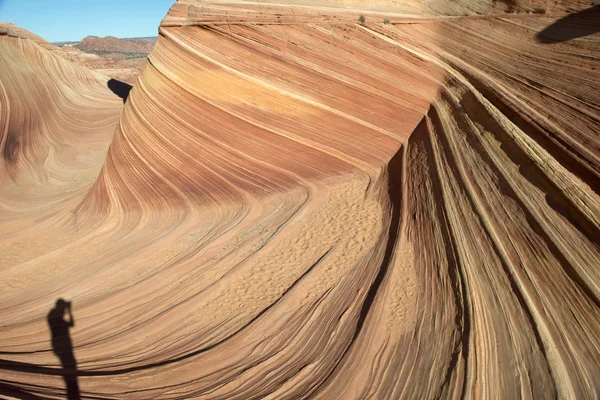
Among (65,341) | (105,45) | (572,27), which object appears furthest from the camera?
(105,45)

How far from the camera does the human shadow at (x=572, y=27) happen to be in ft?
13.9

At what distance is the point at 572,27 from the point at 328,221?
145 inches

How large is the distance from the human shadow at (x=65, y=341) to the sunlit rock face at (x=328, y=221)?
0.9 inches

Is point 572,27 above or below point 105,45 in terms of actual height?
above

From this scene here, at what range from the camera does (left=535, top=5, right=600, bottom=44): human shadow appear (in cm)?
425

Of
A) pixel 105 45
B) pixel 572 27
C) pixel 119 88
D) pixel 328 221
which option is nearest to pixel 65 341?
pixel 328 221

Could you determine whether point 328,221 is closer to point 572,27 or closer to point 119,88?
point 572,27

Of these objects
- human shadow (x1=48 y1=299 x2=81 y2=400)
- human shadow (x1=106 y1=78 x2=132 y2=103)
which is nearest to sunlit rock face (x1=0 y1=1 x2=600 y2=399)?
human shadow (x1=48 y1=299 x2=81 y2=400)

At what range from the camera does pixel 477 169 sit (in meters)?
4.02

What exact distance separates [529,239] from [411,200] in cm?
151

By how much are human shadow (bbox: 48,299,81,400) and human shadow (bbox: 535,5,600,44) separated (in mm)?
5938

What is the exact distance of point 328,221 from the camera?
184 inches

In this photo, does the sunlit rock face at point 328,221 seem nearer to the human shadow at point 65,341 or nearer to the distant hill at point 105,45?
the human shadow at point 65,341

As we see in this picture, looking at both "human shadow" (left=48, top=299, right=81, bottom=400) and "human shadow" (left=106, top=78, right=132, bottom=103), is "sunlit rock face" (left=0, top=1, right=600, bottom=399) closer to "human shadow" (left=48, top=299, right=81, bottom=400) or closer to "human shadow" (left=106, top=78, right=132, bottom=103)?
"human shadow" (left=48, top=299, right=81, bottom=400)
